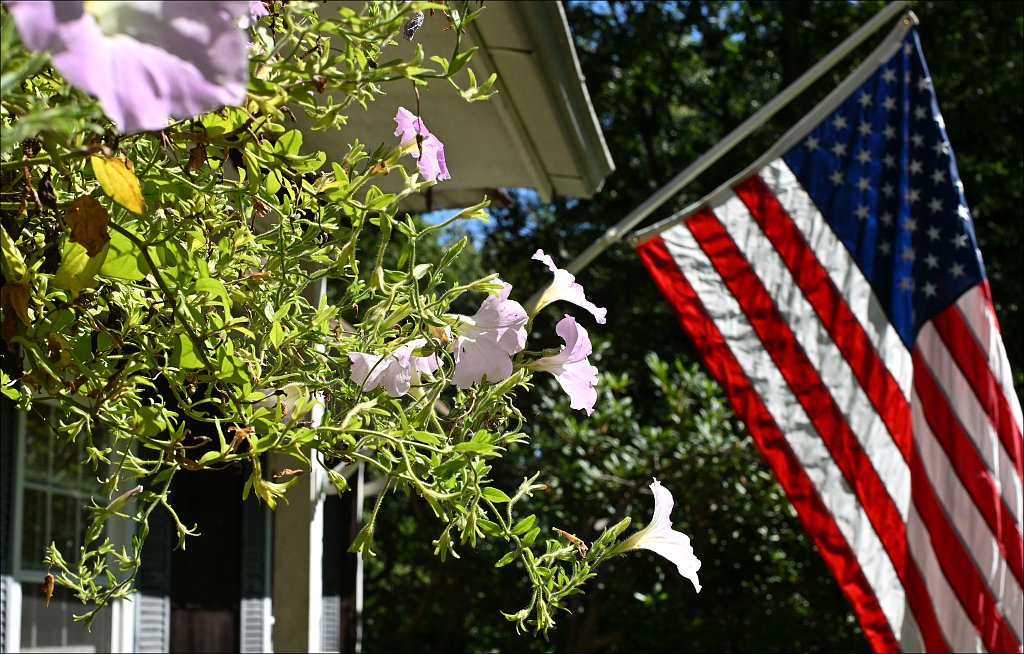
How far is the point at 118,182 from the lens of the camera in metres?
0.62

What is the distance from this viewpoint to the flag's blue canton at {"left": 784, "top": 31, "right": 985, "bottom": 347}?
4.17m

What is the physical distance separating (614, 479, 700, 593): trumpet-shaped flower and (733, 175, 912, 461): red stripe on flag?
3111mm

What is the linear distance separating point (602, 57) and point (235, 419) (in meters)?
10.6

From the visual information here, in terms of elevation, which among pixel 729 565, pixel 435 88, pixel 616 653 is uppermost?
pixel 435 88

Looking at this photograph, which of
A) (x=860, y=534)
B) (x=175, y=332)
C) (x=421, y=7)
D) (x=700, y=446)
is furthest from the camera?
(x=700, y=446)

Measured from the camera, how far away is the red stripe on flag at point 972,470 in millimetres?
3834

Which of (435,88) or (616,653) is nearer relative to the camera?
(435,88)

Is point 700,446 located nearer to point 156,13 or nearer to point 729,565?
point 729,565

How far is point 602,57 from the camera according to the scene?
36.2ft

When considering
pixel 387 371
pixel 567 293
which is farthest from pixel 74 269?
pixel 567 293

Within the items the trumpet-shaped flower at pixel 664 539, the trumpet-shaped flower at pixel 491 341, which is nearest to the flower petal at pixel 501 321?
the trumpet-shaped flower at pixel 491 341

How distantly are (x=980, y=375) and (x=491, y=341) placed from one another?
138 inches

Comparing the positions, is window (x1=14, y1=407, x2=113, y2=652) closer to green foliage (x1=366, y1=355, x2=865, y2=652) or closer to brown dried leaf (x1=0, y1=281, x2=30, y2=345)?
green foliage (x1=366, y1=355, x2=865, y2=652)

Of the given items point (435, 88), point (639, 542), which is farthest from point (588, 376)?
point (435, 88)
